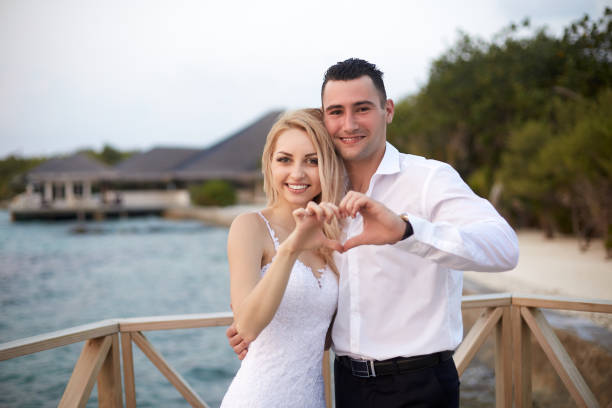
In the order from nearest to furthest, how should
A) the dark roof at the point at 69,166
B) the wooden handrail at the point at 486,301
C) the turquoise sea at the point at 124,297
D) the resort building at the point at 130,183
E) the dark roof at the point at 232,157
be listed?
the wooden handrail at the point at 486,301 < the turquoise sea at the point at 124,297 < the resort building at the point at 130,183 < the dark roof at the point at 232,157 < the dark roof at the point at 69,166

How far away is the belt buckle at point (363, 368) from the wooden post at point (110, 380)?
1.17m

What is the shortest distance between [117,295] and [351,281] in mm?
16431

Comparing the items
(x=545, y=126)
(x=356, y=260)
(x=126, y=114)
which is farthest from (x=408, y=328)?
(x=126, y=114)

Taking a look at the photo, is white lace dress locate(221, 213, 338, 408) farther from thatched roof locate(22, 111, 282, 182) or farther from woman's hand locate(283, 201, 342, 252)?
thatched roof locate(22, 111, 282, 182)

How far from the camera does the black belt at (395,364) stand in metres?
1.68

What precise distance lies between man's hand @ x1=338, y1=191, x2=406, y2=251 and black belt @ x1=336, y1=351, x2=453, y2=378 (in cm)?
53

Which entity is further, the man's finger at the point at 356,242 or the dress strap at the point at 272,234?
the dress strap at the point at 272,234

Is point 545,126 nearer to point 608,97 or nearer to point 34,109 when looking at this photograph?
point 608,97

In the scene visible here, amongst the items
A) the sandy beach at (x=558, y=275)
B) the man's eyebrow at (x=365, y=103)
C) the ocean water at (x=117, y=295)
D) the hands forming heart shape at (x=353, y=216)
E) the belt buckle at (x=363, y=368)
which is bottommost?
the ocean water at (x=117, y=295)

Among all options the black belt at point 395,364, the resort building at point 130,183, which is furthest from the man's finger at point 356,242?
the resort building at point 130,183

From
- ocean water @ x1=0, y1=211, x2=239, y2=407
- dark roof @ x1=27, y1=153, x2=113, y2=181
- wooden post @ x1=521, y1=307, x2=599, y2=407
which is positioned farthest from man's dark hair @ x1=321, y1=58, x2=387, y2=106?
dark roof @ x1=27, y1=153, x2=113, y2=181

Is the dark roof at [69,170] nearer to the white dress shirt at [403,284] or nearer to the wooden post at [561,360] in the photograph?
the wooden post at [561,360]

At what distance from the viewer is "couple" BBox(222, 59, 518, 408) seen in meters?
1.66

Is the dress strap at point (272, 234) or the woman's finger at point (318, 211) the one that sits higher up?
the woman's finger at point (318, 211)
